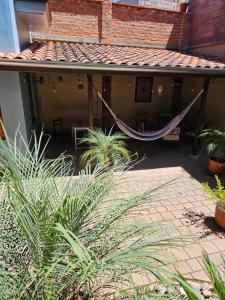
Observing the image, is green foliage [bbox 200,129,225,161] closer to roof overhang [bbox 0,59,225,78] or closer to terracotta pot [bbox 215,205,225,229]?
roof overhang [bbox 0,59,225,78]

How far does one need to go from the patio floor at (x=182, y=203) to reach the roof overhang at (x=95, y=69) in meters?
2.29

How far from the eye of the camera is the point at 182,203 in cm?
414

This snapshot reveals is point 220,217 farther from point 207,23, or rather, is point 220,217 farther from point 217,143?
point 207,23

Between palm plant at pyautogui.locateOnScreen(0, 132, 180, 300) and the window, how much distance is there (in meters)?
7.14

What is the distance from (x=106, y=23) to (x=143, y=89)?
107 inches

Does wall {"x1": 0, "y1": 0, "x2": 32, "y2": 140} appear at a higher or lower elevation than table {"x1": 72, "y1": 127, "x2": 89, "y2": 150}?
higher

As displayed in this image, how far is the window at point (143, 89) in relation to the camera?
8.34 m

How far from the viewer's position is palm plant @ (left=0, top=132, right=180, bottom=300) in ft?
3.84

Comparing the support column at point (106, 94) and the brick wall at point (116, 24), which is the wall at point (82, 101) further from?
the brick wall at point (116, 24)

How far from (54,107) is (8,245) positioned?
22.7 feet

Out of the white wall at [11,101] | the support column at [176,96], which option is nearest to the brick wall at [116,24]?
the support column at [176,96]

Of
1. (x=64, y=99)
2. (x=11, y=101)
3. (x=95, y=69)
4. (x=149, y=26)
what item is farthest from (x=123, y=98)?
(x=11, y=101)

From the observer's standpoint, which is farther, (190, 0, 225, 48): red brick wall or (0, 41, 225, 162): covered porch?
(190, 0, 225, 48): red brick wall

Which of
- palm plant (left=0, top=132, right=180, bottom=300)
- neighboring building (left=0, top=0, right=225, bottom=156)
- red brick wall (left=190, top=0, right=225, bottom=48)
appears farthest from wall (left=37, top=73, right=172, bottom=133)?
palm plant (left=0, top=132, right=180, bottom=300)
